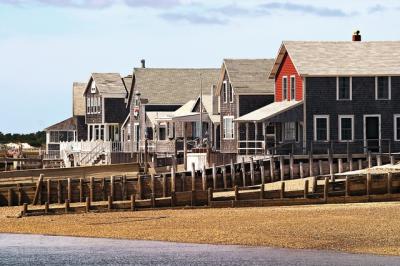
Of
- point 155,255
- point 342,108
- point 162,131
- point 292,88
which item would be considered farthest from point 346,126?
point 155,255

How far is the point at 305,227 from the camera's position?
46.3 metres

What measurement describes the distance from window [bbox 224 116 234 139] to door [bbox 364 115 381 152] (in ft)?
42.2

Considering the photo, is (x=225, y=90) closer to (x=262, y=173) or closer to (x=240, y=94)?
(x=240, y=94)

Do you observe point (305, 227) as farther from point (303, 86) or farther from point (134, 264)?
point (303, 86)

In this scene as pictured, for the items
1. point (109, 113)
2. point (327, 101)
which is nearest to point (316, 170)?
point (327, 101)

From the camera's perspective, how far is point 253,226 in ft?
155

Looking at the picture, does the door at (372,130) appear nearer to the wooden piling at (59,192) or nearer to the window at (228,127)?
the window at (228,127)

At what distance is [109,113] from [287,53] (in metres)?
42.2

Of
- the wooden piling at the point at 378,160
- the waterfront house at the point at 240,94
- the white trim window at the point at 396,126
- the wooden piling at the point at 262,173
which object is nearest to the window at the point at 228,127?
the waterfront house at the point at 240,94

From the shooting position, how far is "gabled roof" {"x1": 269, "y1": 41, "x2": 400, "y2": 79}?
246 ft

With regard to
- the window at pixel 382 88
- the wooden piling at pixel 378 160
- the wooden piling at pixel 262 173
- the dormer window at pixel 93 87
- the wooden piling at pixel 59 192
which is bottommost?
the wooden piling at pixel 59 192

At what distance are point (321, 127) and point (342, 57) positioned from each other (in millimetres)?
5370

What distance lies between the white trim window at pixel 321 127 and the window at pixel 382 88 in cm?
364

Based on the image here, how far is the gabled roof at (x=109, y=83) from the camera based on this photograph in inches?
4626
